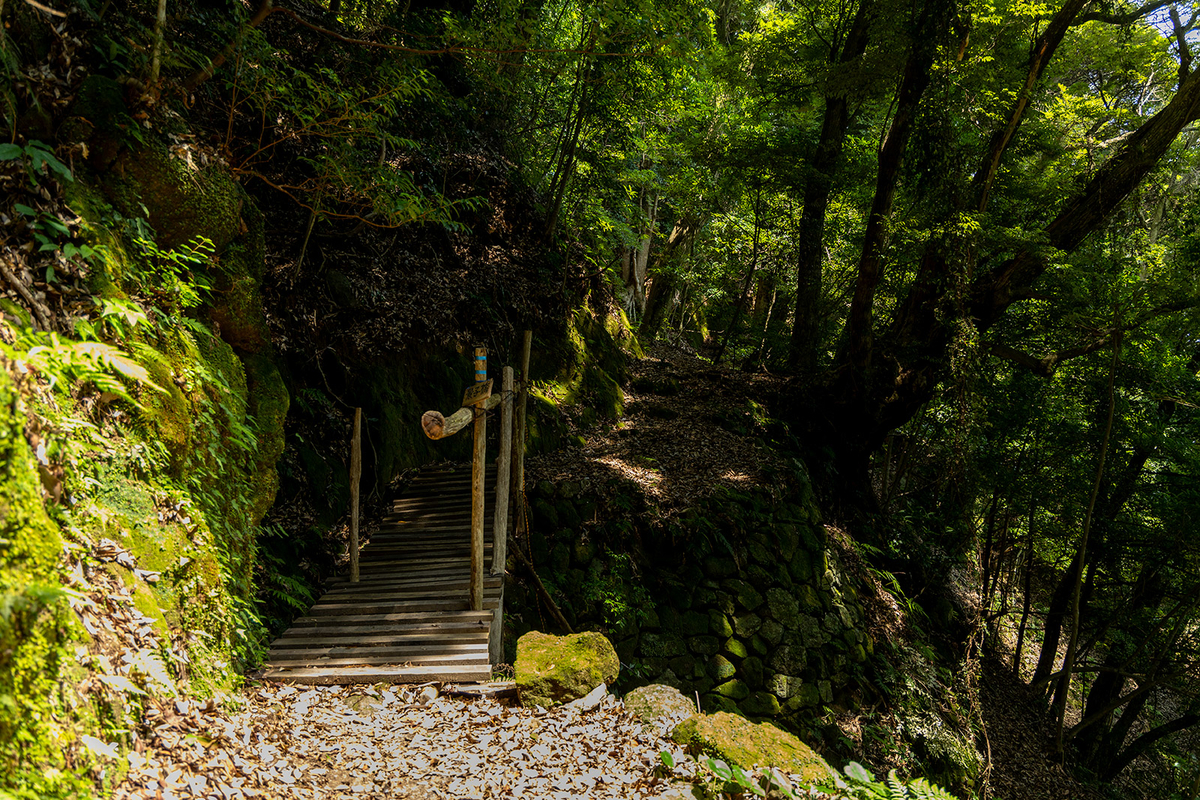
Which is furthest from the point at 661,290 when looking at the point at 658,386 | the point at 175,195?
the point at 175,195

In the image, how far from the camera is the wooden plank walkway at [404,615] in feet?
15.2

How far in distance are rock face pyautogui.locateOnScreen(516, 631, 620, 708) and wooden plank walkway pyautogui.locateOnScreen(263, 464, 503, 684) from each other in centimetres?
43

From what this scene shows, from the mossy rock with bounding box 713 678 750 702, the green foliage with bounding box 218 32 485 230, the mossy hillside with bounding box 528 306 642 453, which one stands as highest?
the green foliage with bounding box 218 32 485 230

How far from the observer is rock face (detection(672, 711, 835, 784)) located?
3.47 metres

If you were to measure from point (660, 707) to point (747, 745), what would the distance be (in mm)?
778

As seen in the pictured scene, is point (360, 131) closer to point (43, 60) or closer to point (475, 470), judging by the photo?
point (43, 60)

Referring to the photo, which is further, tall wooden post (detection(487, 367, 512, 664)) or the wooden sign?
tall wooden post (detection(487, 367, 512, 664))

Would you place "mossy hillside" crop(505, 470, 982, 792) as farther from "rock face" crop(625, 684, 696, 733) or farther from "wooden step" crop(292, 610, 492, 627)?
"rock face" crop(625, 684, 696, 733)

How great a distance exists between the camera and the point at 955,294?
327 inches

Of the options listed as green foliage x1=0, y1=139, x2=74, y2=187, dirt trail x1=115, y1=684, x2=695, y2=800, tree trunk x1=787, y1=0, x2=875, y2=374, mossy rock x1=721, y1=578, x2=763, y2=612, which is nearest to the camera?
dirt trail x1=115, y1=684, x2=695, y2=800

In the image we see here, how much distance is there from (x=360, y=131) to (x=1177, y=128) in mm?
9819

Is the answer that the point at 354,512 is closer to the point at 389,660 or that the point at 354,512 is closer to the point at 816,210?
the point at 389,660

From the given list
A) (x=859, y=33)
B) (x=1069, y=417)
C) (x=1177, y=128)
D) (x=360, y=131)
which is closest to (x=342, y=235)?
(x=360, y=131)

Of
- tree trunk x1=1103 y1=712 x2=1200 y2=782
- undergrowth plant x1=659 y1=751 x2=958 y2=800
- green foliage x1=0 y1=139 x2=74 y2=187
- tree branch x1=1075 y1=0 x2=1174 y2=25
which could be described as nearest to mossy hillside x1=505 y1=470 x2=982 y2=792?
undergrowth plant x1=659 y1=751 x2=958 y2=800
